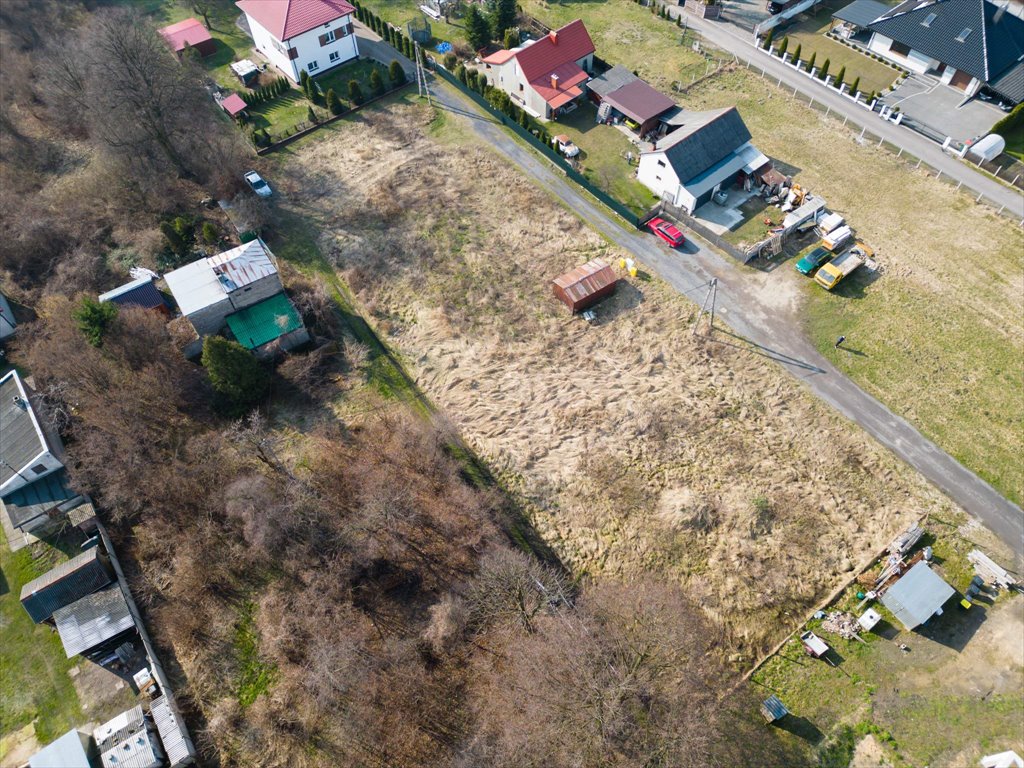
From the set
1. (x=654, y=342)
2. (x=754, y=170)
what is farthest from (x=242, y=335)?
(x=754, y=170)

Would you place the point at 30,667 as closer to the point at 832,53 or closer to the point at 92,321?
the point at 92,321

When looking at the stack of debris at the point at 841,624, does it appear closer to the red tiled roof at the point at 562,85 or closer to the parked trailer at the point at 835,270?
the parked trailer at the point at 835,270

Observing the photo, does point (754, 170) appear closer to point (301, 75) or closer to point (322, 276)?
point (322, 276)

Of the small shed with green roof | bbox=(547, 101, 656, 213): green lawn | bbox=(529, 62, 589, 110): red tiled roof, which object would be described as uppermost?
bbox=(529, 62, 589, 110): red tiled roof

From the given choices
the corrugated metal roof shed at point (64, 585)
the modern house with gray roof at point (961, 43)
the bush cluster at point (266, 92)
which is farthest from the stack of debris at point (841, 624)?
the bush cluster at point (266, 92)

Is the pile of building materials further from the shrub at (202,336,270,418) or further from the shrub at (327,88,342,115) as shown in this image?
the shrub at (327,88,342,115)

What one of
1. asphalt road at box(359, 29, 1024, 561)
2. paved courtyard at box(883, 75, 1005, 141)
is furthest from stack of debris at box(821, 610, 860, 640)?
paved courtyard at box(883, 75, 1005, 141)
